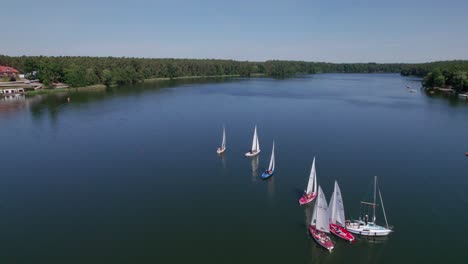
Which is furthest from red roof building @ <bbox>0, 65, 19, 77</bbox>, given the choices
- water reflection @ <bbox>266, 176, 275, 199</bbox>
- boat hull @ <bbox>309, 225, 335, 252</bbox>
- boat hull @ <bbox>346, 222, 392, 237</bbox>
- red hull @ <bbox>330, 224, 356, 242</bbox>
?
boat hull @ <bbox>346, 222, 392, 237</bbox>

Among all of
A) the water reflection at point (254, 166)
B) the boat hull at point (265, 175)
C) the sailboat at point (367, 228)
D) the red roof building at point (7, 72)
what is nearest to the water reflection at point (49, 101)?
the red roof building at point (7, 72)

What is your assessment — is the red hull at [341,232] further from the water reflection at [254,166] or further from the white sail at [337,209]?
the water reflection at [254,166]

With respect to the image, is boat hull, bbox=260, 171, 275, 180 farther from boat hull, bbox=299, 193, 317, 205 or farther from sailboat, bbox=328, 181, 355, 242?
sailboat, bbox=328, 181, 355, 242

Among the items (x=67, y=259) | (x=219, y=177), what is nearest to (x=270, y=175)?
(x=219, y=177)

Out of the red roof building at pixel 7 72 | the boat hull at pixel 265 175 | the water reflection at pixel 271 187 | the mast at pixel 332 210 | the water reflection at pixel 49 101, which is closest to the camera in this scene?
the mast at pixel 332 210

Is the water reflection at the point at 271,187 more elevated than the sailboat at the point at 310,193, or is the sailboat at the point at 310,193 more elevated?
the sailboat at the point at 310,193

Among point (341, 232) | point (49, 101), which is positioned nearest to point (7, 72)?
point (49, 101)

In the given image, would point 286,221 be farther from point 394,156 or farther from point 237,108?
point 237,108
